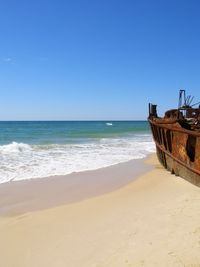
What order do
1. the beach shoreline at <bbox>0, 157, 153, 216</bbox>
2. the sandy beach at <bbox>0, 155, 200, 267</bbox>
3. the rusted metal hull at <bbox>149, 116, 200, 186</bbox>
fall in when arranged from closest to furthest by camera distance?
the sandy beach at <bbox>0, 155, 200, 267</bbox> < the beach shoreline at <bbox>0, 157, 153, 216</bbox> < the rusted metal hull at <bbox>149, 116, 200, 186</bbox>

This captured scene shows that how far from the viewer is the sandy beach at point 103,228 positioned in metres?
3.93

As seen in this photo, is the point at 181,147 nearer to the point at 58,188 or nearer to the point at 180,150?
the point at 180,150

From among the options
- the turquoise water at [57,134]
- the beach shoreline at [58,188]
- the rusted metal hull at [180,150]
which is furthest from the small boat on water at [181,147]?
the turquoise water at [57,134]

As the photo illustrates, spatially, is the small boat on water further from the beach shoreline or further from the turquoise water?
the turquoise water

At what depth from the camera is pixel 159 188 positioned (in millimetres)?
7855

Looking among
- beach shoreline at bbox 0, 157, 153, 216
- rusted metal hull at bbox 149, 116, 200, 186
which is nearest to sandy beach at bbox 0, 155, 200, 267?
beach shoreline at bbox 0, 157, 153, 216

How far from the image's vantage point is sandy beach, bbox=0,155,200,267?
3.93 m

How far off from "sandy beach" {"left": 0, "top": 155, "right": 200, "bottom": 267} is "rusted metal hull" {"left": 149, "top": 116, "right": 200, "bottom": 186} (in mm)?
460

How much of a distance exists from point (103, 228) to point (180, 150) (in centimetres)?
419

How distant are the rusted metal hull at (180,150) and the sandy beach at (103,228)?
0.46 metres

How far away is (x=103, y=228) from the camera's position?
502cm

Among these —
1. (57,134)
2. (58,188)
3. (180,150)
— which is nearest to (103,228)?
(58,188)

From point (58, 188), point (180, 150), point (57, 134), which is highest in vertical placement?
point (180, 150)

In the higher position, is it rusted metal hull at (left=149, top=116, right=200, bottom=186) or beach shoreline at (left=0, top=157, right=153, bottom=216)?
rusted metal hull at (left=149, top=116, right=200, bottom=186)
